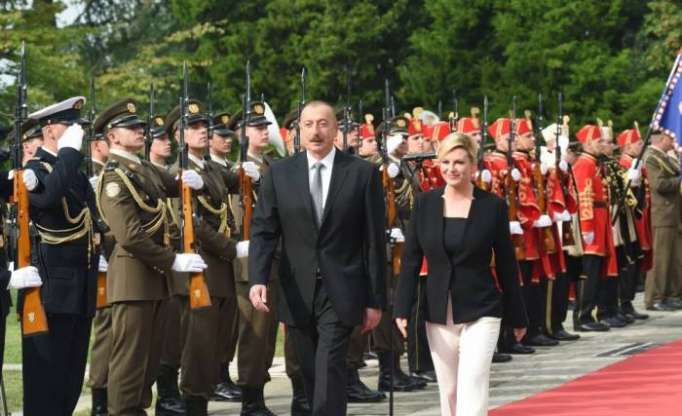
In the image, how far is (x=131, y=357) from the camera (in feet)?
34.7

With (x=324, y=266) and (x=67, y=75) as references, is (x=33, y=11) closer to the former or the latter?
(x=67, y=75)

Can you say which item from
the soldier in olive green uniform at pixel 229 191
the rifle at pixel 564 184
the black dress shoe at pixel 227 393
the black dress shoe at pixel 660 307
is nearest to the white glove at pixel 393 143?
the soldier in olive green uniform at pixel 229 191

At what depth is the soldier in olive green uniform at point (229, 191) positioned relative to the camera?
484 inches

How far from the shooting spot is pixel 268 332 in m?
12.1

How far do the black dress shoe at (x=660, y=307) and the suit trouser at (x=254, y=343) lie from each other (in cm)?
995

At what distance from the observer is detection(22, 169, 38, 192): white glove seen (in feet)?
32.6

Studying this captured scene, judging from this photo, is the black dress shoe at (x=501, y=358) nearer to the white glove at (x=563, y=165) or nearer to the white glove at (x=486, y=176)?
the white glove at (x=486, y=176)

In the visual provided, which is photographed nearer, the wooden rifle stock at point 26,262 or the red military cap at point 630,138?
the wooden rifle stock at point 26,262

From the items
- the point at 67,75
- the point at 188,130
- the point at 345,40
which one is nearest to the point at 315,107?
the point at 188,130

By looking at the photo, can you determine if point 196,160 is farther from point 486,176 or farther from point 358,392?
point 486,176

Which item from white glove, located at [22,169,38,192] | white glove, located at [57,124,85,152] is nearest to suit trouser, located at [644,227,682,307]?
white glove, located at [57,124,85,152]

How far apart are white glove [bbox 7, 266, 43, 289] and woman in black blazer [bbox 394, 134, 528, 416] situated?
6.79 ft

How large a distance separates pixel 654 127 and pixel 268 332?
8.94 meters

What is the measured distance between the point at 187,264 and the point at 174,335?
5.59 ft
